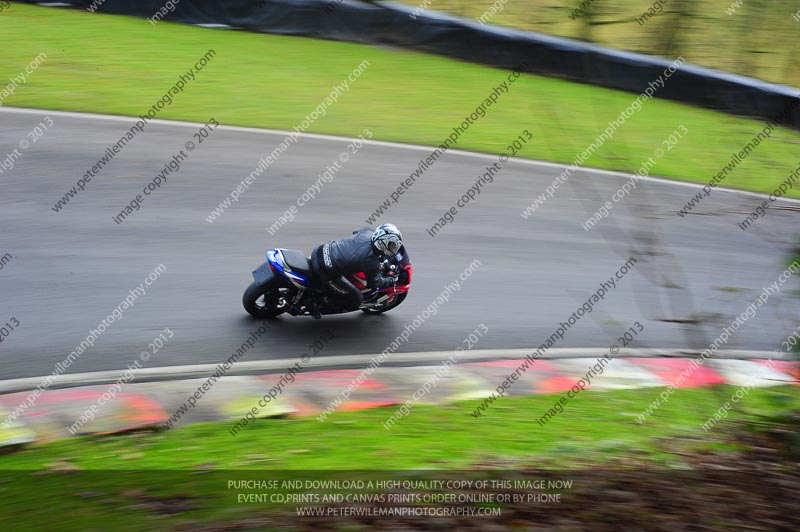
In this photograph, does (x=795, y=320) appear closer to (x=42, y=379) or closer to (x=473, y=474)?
(x=473, y=474)

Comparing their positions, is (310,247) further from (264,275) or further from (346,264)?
(346,264)

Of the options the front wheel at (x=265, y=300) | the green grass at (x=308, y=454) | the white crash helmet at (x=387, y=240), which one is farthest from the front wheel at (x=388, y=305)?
the green grass at (x=308, y=454)

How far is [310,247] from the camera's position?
12.2m

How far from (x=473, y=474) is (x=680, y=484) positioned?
154 cm

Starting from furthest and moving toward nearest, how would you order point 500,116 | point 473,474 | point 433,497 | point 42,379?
point 500,116, point 42,379, point 473,474, point 433,497

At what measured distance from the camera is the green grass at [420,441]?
22.4 feet

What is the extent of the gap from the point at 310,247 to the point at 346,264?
268cm

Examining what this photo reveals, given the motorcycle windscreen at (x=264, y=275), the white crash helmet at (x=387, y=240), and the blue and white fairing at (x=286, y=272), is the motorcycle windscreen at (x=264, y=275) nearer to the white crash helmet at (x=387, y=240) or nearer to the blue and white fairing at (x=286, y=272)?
the blue and white fairing at (x=286, y=272)

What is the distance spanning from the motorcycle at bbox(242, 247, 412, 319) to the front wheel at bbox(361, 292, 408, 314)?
2 cm

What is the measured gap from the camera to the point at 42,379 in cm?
862

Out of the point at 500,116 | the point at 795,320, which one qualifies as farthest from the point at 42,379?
the point at 500,116

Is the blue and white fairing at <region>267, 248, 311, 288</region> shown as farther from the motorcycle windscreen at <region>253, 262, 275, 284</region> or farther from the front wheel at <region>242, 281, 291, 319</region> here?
the front wheel at <region>242, 281, 291, 319</region>

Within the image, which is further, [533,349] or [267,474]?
[533,349]

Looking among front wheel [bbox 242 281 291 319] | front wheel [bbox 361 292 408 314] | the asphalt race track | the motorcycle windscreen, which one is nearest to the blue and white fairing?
the motorcycle windscreen
